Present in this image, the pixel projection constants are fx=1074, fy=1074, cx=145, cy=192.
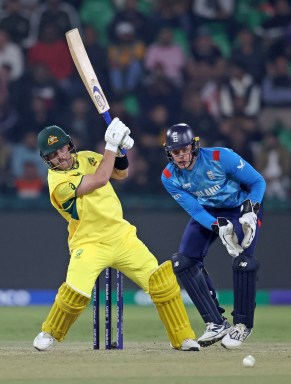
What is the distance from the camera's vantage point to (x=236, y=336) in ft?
21.5

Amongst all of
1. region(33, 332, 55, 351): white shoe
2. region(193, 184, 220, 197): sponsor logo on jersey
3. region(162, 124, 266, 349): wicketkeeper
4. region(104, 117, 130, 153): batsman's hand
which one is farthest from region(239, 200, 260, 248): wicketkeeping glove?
region(33, 332, 55, 351): white shoe

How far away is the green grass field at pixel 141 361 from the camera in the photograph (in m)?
5.29

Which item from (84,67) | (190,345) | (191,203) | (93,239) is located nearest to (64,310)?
(93,239)

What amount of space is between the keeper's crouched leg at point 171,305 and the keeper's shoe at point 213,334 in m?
0.17

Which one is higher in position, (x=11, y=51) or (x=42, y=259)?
(x=11, y=51)

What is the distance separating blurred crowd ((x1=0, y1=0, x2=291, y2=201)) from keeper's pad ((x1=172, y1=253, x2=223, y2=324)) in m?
4.24

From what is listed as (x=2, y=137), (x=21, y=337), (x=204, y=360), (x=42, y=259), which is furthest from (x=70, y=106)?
(x=204, y=360)

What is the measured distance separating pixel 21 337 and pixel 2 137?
3.66m

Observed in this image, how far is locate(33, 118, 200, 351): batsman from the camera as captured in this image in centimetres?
630

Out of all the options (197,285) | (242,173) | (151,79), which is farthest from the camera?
(151,79)

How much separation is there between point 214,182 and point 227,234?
353mm

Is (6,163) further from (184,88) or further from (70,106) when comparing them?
(184,88)

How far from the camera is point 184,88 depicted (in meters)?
11.7

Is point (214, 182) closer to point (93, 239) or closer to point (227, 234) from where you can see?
point (227, 234)
